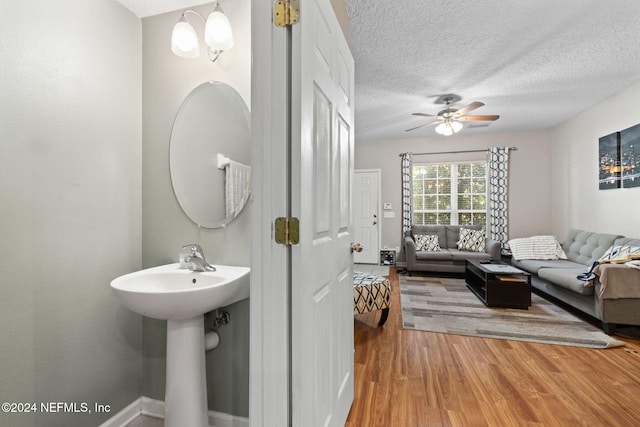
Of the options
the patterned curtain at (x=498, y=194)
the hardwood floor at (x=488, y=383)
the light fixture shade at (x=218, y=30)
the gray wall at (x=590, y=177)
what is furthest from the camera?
the patterned curtain at (x=498, y=194)

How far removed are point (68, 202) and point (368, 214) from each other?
17.5ft

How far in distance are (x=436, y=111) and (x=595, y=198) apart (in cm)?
251

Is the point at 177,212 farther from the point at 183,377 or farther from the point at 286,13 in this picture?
the point at 286,13

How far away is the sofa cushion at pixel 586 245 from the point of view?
12.0ft

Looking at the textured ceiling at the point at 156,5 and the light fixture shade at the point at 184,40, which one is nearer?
the light fixture shade at the point at 184,40

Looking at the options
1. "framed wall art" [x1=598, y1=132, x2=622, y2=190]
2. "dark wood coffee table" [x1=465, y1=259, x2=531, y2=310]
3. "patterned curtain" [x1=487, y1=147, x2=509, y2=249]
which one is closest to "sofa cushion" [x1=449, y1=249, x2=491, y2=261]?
"patterned curtain" [x1=487, y1=147, x2=509, y2=249]

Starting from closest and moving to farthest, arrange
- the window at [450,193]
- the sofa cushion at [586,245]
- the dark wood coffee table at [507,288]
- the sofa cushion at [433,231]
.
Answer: the dark wood coffee table at [507,288], the sofa cushion at [586,245], the sofa cushion at [433,231], the window at [450,193]

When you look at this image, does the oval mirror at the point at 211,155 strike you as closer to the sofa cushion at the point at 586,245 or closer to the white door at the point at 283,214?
the white door at the point at 283,214

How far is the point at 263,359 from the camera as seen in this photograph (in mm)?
958

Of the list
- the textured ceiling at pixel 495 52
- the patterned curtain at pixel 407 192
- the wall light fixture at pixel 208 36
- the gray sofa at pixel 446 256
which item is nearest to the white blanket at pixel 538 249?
the gray sofa at pixel 446 256

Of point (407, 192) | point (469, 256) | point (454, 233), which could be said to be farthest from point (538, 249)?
point (407, 192)

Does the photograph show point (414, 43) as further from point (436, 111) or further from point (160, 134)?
point (160, 134)

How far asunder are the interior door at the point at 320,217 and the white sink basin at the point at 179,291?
0.42 metres

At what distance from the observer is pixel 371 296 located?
2750 millimetres
